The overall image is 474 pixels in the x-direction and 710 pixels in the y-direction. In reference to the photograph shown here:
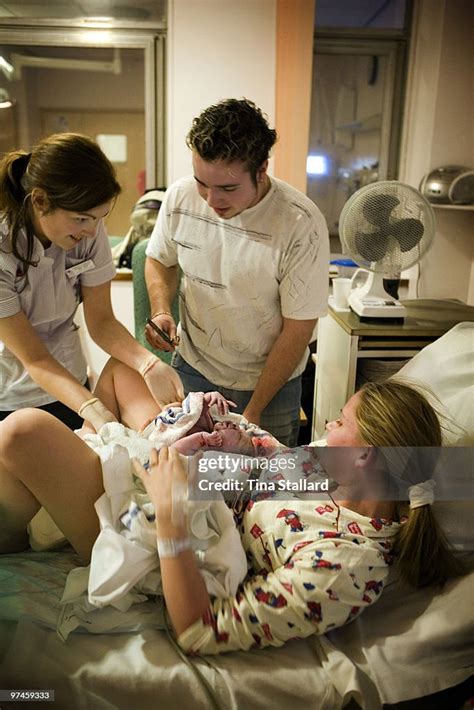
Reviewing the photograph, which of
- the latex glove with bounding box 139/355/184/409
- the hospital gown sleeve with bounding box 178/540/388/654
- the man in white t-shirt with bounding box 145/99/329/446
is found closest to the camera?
the hospital gown sleeve with bounding box 178/540/388/654

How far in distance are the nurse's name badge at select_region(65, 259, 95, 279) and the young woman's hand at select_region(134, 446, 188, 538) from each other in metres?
0.36

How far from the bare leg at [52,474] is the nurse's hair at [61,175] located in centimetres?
36

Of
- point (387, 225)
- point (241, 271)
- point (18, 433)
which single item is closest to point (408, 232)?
point (387, 225)

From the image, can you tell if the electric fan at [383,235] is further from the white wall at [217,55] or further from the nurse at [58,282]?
the nurse at [58,282]

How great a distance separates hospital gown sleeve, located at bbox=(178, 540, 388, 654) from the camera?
0.86m

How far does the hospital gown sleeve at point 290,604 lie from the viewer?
0.86m

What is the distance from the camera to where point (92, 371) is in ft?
3.73

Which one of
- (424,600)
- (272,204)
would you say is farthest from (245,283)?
(424,600)

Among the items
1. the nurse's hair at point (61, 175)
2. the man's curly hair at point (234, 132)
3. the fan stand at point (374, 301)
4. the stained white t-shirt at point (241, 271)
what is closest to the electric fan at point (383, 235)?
the fan stand at point (374, 301)

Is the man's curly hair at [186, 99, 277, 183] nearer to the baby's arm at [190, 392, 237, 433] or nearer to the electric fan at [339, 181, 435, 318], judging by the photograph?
the electric fan at [339, 181, 435, 318]

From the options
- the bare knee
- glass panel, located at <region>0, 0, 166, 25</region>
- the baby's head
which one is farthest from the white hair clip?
glass panel, located at <region>0, 0, 166, 25</region>

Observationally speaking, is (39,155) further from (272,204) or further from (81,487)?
(81,487)

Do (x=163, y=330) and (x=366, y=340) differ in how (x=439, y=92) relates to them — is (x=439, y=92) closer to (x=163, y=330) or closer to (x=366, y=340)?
(x=366, y=340)

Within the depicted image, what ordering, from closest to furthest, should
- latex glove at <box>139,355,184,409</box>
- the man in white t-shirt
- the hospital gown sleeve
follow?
the hospital gown sleeve, the man in white t-shirt, latex glove at <box>139,355,184,409</box>
